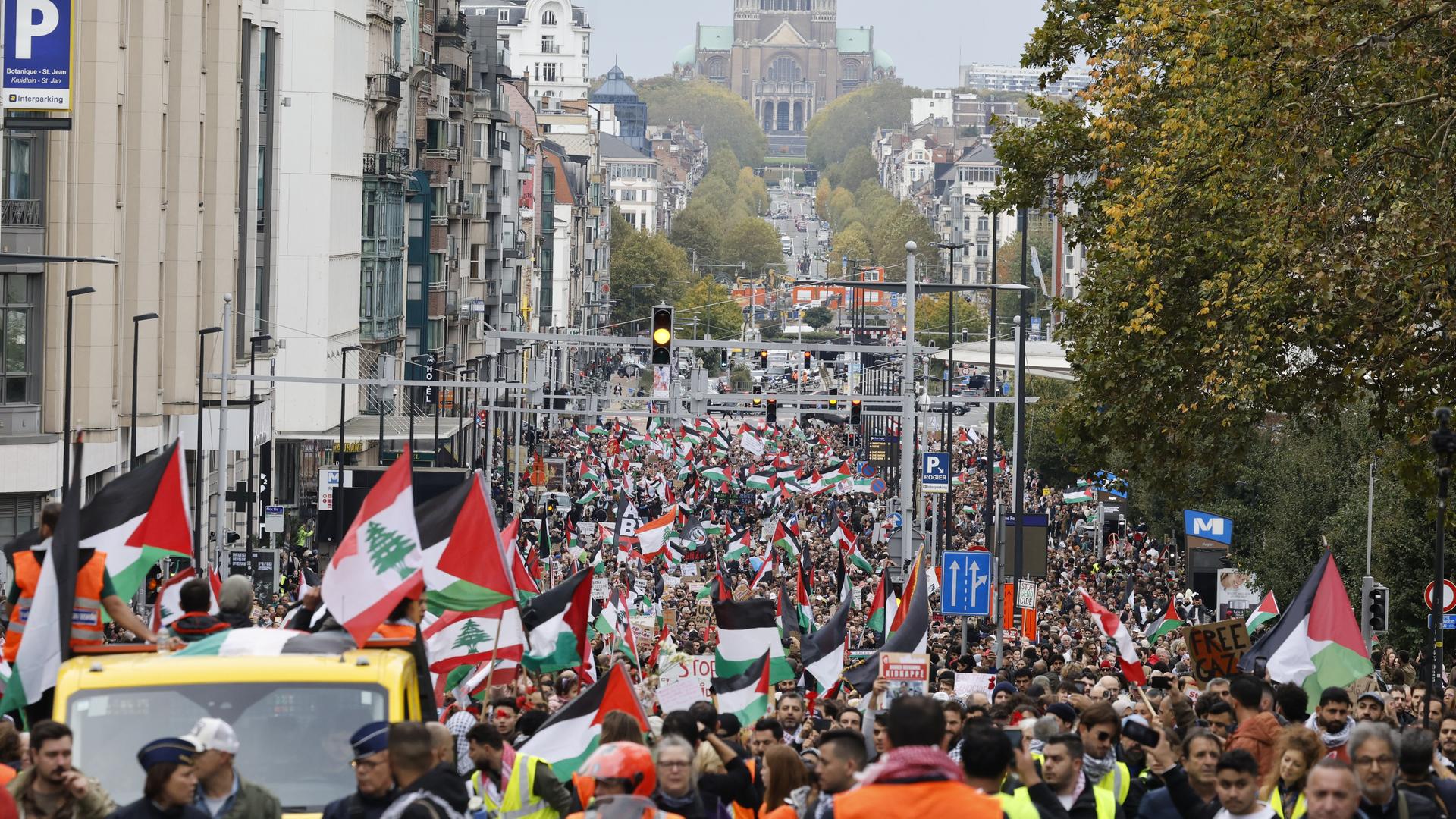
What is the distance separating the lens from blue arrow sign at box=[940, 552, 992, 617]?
3105 cm

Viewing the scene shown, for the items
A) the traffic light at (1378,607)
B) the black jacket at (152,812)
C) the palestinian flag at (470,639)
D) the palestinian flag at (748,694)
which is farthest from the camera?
the traffic light at (1378,607)

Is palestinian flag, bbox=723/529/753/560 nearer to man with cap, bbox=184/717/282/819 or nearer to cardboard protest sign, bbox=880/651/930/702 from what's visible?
cardboard protest sign, bbox=880/651/930/702

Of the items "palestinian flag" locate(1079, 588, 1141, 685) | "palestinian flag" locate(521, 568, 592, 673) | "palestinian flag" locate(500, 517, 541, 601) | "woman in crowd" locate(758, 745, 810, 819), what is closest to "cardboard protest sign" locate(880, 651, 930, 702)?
"palestinian flag" locate(521, 568, 592, 673)

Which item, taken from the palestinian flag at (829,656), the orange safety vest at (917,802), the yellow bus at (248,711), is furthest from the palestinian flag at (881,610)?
the orange safety vest at (917,802)

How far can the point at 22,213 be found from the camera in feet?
139

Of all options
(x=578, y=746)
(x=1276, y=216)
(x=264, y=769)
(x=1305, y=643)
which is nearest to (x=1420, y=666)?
(x=1276, y=216)

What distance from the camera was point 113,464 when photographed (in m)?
45.5

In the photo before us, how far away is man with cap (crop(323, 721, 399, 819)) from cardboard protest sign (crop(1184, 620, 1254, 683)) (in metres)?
9.95

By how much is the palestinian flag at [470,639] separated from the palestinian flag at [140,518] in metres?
1.52

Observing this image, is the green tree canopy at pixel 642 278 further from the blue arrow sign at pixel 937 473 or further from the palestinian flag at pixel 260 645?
the palestinian flag at pixel 260 645

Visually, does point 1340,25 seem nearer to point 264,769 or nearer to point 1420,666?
point 1420,666

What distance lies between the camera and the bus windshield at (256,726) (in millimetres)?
9734

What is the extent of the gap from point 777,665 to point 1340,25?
6977 millimetres

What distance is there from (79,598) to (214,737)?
9.37 ft
